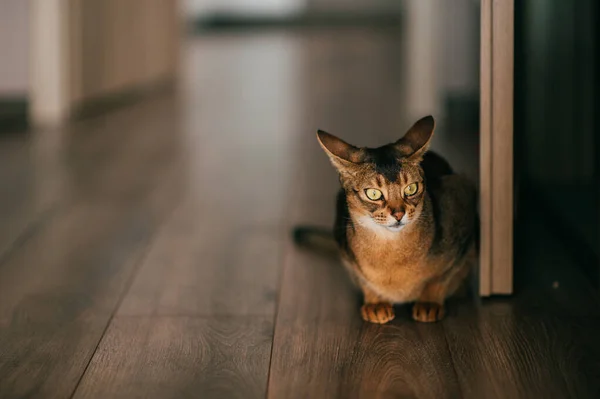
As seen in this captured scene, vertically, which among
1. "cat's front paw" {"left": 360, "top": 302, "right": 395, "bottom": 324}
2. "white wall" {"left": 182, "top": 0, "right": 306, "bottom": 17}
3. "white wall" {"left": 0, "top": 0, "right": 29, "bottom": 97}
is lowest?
"cat's front paw" {"left": 360, "top": 302, "right": 395, "bottom": 324}

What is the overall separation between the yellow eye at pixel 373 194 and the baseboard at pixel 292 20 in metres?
7.22

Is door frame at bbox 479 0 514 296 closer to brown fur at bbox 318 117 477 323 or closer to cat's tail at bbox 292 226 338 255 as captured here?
brown fur at bbox 318 117 477 323

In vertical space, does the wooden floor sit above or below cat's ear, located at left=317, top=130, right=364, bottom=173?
below

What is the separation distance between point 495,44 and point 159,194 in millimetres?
1255

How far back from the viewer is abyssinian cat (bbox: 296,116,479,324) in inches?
55.0

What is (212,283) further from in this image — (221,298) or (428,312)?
(428,312)

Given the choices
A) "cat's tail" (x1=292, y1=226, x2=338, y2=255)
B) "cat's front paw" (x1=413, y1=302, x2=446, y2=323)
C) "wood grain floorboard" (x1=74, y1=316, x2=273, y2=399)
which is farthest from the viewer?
"cat's tail" (x1=292, y1=226, x2=338, y2=255)

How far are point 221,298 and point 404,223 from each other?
1.45 feet

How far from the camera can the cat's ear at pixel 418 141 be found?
4.66 feet

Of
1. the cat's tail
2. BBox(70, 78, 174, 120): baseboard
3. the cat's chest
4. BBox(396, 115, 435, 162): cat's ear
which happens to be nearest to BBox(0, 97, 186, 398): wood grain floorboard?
the cat's tail

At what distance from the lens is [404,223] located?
1392 mm

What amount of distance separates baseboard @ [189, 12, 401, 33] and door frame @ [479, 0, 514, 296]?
704 centimetres

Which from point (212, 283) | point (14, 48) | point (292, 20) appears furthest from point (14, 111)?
point (292, 20)

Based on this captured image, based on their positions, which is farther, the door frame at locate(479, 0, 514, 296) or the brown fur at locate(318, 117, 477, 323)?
the door frame at locate(479, 0, 514, 296)
